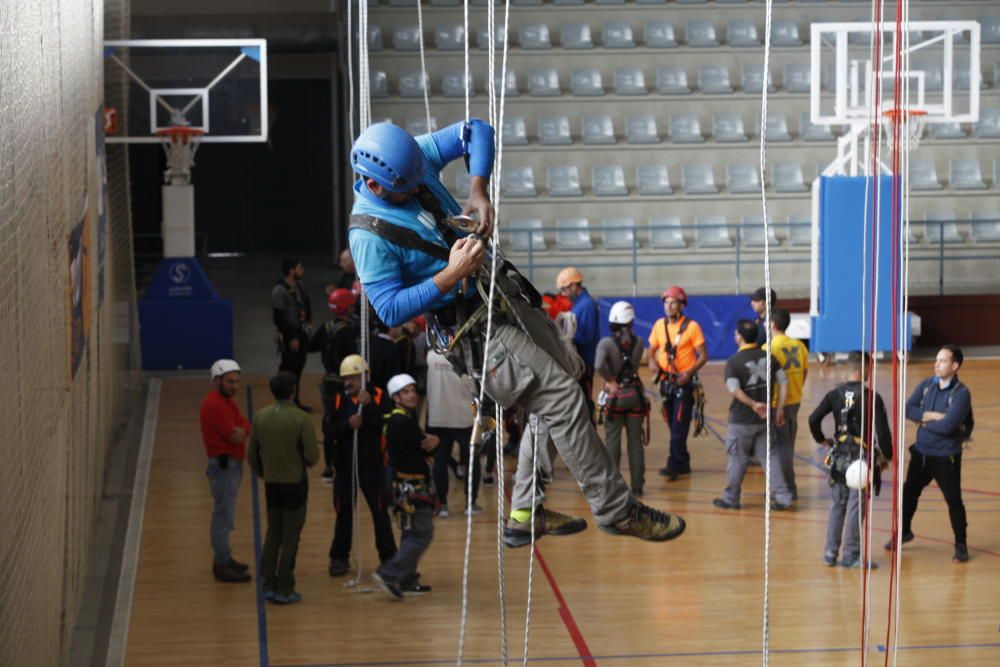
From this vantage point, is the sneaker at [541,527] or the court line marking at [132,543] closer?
the sneaker at [541,527]

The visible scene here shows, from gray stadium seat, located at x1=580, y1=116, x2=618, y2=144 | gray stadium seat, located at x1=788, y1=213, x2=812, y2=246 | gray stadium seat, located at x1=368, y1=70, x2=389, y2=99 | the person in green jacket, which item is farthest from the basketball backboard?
gray stadium seat, located at x1=788, y1=213, x2=812, y2=246

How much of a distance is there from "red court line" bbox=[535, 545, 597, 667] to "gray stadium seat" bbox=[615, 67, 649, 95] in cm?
1319

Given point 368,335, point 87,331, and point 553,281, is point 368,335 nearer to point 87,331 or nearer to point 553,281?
point 87,331

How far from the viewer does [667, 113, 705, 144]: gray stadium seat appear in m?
22.1

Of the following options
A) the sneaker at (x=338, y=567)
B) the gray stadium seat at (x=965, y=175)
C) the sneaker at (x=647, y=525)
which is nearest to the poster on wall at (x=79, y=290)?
the sneaker at (x=338, y=567)

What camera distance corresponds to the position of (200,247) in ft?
96.9

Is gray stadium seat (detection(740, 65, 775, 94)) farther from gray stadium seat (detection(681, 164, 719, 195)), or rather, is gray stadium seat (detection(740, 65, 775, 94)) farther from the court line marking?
the court line marking

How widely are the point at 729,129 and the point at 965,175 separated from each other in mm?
3635

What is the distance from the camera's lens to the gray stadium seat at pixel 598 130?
22.1m

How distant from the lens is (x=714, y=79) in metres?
22.4

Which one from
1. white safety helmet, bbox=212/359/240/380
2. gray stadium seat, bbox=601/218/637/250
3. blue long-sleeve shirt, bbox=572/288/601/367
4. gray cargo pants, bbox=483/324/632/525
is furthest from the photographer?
gray stadium seat, bbox=601/218/637/250

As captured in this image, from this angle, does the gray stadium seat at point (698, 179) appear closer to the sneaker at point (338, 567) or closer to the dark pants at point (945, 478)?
the dark pants at point (945, 478)

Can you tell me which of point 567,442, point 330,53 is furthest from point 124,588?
point 330,53

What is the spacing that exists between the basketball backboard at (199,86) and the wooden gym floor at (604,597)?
542cm
